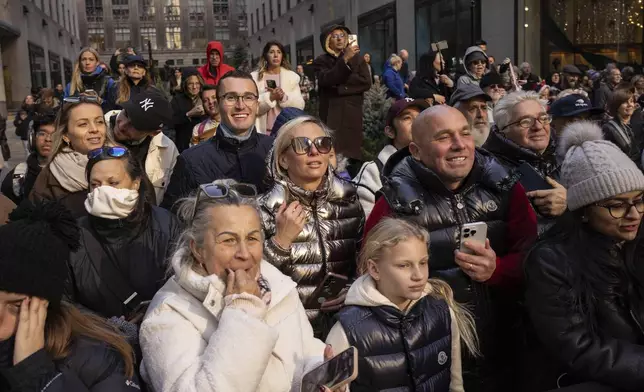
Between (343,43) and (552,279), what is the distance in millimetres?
6631

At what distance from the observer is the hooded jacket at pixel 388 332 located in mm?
3246

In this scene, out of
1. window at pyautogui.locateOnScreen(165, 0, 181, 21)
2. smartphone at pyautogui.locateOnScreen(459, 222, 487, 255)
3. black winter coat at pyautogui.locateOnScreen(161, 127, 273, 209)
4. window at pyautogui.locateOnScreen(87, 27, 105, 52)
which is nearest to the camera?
smartphone at pyautogui.locateOnScreen(459, 222, 487, 255)

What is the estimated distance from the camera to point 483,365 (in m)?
3.72

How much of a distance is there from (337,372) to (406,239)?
0.95 m

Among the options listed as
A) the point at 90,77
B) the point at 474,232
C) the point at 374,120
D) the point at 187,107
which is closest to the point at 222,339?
the point at 474,232

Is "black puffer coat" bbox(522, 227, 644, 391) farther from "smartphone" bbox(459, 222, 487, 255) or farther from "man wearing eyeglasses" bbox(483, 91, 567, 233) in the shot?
"man wearing eyeglasses" bbox(483, 91, 567, 233)

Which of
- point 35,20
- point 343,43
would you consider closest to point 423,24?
point 343,43

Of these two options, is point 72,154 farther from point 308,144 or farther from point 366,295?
point 366,295

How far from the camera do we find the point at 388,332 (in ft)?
10.8

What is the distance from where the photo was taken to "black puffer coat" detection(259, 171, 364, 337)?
3939 millimetres

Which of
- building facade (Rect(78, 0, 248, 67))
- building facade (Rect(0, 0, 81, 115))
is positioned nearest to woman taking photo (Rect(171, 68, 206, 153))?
building facade (Rect(0, 0, 81, 115))

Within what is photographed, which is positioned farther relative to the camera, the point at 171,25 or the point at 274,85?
the point at 171,25

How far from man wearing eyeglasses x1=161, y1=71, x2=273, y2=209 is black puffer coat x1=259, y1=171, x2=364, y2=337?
3.27ft

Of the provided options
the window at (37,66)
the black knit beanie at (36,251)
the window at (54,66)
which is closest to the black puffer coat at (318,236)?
the black knit beanie at (36,251)
